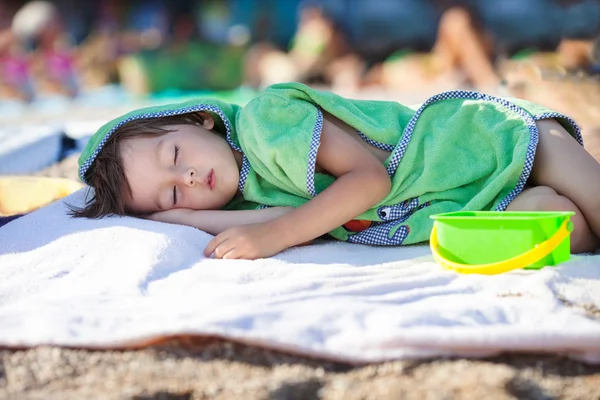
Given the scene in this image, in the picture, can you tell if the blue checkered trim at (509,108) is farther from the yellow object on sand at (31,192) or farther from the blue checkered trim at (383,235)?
the yellow object on sand at (31,192)

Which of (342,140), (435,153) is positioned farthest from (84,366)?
(435,153)

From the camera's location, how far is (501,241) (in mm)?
1467

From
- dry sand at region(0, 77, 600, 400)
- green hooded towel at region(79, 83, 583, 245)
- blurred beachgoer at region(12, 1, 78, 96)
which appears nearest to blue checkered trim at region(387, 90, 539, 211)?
green hooded towel at region(79, 83, 583, 245)

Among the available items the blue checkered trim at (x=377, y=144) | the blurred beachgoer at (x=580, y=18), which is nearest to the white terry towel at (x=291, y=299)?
the blue checkered trim at (x=377, y=144)

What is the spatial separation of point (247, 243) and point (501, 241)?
0.55 m

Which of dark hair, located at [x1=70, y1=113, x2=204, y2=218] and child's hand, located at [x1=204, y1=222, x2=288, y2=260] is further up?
dark hair, located at [x1=70, y1=113, x2=204, y2=218]

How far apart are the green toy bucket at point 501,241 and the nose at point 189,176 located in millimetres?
602

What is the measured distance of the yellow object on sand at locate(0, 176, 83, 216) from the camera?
7.88 feet

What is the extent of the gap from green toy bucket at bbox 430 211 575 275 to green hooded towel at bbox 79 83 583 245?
0.24m

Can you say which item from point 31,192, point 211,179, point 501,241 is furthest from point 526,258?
point 31,192

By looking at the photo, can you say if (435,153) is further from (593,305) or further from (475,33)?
(475,33)

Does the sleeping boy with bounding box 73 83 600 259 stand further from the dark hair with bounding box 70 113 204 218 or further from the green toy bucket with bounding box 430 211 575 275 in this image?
the green toy bucket with bounding box 430 211 575 275

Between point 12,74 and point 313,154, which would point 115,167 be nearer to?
point 313,154

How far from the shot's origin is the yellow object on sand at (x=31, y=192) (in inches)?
94.5
